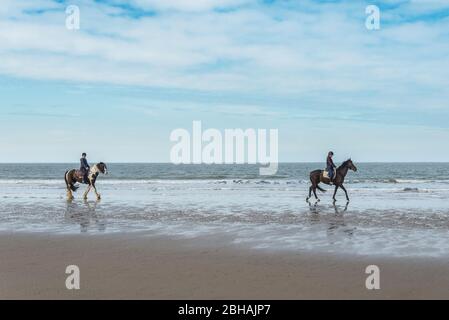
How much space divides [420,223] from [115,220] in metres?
10.7

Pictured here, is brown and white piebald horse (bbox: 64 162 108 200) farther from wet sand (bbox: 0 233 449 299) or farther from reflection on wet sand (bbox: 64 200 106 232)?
wet sand (bbox: 0 233 449 299)

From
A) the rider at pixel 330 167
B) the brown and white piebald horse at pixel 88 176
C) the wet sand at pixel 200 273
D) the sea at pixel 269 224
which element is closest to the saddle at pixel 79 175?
the brown and white piebald horse at pixel 88 176

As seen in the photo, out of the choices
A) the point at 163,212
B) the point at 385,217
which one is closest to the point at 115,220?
the point at 163,212

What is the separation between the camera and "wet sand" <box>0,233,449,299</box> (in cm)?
718

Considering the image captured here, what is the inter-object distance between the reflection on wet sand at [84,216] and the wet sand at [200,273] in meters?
3.35

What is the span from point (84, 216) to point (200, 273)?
1003 centimetres

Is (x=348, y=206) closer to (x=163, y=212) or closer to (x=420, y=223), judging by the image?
(x=420, y=223)

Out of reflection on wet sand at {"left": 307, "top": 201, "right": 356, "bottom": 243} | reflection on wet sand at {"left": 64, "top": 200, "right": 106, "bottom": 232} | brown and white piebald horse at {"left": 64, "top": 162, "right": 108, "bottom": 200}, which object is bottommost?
reflection on wet sand at {"left": 307, "top": 201, "right": 356, "bottom": 243}

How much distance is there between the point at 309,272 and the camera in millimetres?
8414

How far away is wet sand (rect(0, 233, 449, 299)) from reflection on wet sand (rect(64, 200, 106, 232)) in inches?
132

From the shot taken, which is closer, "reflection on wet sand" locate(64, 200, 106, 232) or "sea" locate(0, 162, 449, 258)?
"sea" locate(0, 162, 449, 258)

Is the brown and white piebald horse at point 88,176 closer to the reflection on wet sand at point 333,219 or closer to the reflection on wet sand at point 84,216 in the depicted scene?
the reflection on wet sand at point 84,216

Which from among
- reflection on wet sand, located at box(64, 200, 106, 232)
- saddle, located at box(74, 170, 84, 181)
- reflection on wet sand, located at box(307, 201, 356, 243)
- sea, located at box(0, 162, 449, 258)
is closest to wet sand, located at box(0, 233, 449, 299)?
sea, located at box(0, 162, 449, 258)
